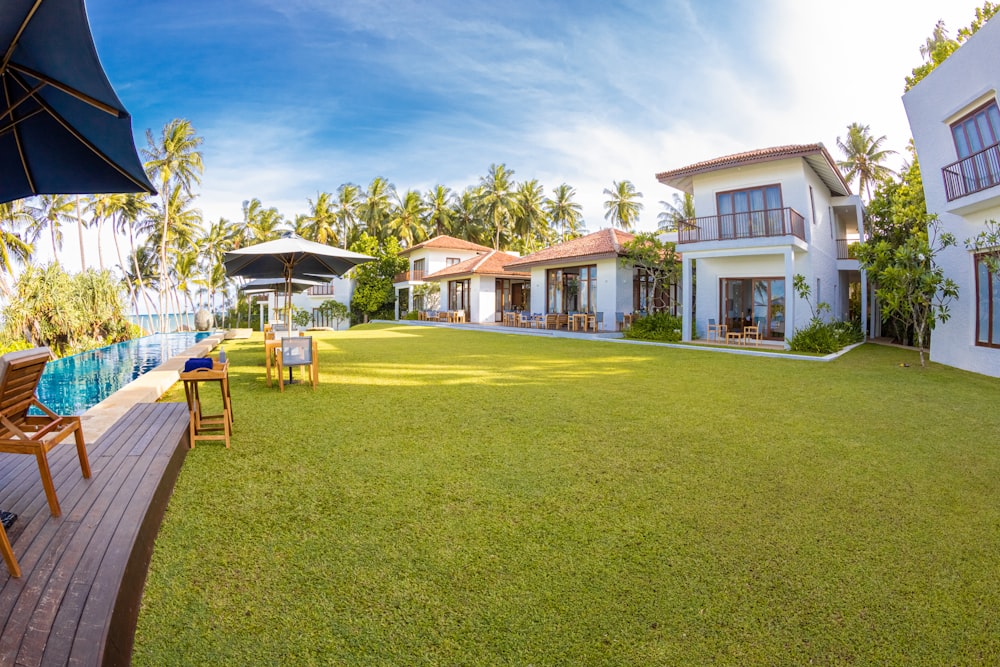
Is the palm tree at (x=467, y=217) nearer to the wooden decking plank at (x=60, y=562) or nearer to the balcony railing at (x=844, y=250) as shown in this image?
the balcony railing at (x=844, y=250)

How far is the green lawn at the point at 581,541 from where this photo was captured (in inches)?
85.1

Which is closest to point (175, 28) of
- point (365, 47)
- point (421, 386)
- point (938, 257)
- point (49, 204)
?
point (365, 47)

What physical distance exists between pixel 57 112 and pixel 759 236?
52.8ft

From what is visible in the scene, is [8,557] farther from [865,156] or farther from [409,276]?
[865,156]

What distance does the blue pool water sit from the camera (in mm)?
8004

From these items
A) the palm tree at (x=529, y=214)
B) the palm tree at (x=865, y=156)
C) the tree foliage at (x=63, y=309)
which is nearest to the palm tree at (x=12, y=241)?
the tree foliage at (x=63, y=309)

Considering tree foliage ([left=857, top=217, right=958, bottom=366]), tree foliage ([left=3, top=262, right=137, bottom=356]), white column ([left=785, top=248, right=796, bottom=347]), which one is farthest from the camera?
tree foliage ([left=3, top=262, right=137, bottom=356])

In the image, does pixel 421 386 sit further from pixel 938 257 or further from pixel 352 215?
pixel 352 215

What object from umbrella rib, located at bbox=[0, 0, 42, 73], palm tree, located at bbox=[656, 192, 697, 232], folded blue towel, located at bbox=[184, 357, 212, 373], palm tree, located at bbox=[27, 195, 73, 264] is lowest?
folded blue towel, located at bbox=[184, 357, 212, 373]

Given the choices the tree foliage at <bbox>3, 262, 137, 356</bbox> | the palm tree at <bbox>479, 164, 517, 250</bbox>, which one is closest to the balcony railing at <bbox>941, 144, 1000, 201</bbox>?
the tree foliage at <bbox>3, 262, 137, 356</bbox>

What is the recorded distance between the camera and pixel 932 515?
11.1 feet

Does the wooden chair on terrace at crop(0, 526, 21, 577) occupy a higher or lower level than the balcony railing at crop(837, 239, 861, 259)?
lower

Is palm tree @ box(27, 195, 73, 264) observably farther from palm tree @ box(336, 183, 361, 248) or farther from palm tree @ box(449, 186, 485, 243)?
palm tree @ box(449, 186, 485, 243)

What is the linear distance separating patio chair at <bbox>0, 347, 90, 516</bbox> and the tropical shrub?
1560cm
